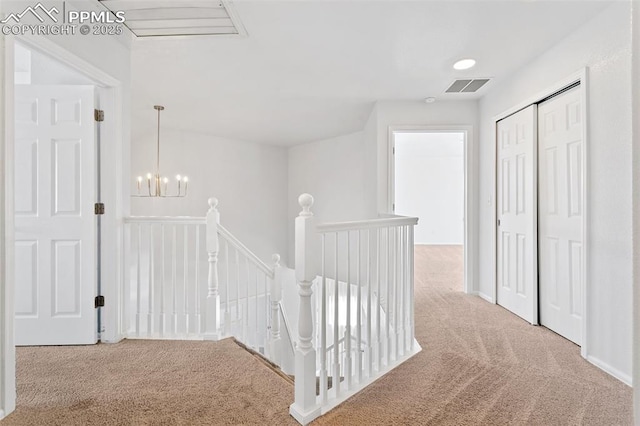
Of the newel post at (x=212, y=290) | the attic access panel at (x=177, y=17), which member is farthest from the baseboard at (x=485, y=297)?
the attic access panel at (x=177, y=17)

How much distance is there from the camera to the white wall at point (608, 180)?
1975mm

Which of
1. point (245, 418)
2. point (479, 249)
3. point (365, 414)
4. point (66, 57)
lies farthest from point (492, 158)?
point (66, 57)

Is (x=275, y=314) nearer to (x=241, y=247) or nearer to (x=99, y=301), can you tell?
(x=241, y=247)

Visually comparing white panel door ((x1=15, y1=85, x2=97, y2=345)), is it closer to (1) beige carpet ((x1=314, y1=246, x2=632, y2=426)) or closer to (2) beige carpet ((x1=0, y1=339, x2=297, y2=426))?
(2) beige carpet ((x1=0, y1=339, x2=297, y2=426))

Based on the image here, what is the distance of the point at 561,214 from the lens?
104 inches

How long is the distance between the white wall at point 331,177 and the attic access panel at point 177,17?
3.48 metres

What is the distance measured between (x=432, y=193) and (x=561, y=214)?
639 cm

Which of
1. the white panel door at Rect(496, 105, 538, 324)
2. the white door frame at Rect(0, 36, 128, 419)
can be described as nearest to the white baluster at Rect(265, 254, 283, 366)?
the white door frame at Rect(0, 36, 128, 419)

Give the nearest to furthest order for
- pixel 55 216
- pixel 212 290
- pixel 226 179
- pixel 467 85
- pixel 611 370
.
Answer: pixel 611 370 → pixel 55 216 → pixel 212 290 → pixel 467 85 → pixel 226 179

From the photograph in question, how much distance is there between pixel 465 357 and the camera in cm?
225

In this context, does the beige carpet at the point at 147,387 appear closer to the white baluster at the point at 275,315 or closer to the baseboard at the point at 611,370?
the white baluster at the point at 275,315

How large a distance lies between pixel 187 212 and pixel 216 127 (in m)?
1.60

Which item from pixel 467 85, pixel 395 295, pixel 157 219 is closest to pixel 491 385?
pixel 395 295

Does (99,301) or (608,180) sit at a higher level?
(608,180)
